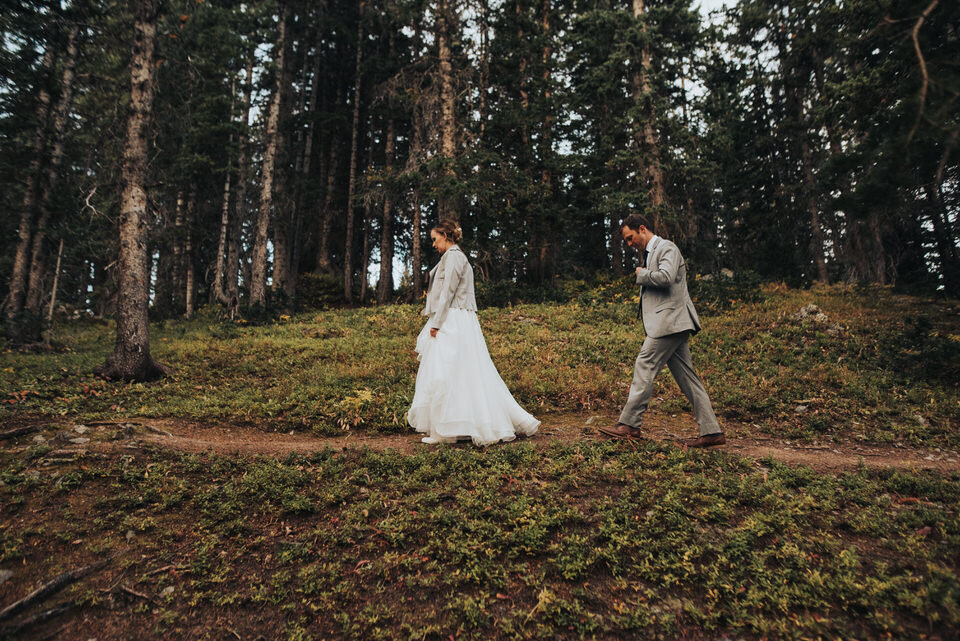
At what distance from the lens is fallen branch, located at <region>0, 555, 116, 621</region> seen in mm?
2803

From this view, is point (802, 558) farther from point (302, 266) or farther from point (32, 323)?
point (302, 266)

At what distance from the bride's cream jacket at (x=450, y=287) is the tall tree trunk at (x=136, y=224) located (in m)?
6.24

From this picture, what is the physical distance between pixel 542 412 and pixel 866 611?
5.13 m

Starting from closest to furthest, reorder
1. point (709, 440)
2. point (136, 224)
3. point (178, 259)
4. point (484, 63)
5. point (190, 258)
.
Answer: point (709, 440) → point (136, 224) → point (484, 63) → point (190, 258) → point (178, 259)

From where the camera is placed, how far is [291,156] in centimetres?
2480

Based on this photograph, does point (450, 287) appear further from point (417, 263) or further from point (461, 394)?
point (417, 263)

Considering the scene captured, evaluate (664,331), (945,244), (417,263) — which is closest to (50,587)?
(664,331)

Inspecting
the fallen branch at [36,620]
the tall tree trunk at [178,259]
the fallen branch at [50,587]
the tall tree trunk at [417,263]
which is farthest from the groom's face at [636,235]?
the tall tree trunk at [178,259]

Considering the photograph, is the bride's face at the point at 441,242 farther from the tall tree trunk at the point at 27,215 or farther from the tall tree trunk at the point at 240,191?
the tall tree trunk at the point at 240,191

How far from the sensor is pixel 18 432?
17.8 ft

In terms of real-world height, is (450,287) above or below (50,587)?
above

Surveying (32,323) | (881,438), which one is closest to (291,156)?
(32,323)

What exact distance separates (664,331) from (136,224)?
30.8 ft

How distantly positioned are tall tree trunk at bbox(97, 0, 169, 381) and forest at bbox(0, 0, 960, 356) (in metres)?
0.04
